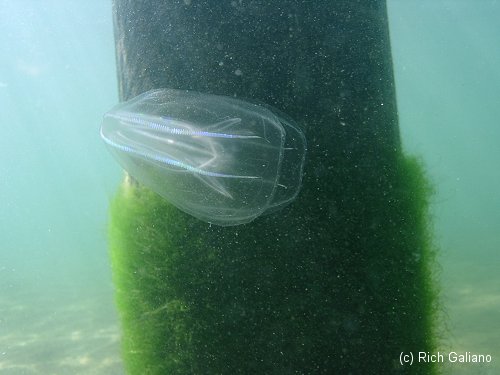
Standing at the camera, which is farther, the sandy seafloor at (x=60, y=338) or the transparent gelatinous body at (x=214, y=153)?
the sandy seafloor at (x=60, y=338)

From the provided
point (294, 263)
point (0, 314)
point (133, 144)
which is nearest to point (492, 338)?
point (294, 263)

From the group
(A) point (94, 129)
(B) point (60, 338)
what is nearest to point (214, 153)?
(B) point (60, 338)

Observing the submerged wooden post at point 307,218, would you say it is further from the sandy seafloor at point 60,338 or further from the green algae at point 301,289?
the sandy seafloor at point 60,338

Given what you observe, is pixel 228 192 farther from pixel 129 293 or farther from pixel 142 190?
pixel 129 293

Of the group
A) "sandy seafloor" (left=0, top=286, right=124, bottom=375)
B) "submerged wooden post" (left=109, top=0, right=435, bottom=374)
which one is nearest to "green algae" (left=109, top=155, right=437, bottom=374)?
"submerged wooden post" (left=109, top=0, right=435, bottom=374)

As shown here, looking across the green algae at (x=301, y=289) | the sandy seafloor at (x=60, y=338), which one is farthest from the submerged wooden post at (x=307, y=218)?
the sandy seafloor at (x=60, y=338)

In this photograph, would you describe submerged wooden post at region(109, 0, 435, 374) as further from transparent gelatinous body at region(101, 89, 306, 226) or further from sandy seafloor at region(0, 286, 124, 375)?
sandy seafloor at region(0, 286, 124, 375)
